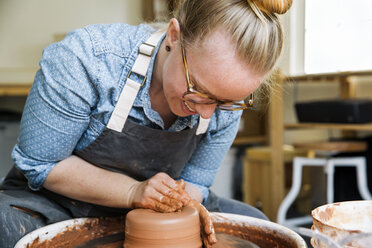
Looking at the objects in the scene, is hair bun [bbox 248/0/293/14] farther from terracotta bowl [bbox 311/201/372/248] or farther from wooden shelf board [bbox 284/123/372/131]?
wooden shelf board [bbox 284/123/372/131]

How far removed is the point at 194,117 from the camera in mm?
1137

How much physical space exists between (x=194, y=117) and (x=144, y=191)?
272mm

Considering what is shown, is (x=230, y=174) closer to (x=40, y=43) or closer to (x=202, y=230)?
(x=40, y=43)

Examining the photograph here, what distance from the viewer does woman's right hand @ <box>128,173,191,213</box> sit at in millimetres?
907

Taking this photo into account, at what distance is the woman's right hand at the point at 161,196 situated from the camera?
91 centimetres

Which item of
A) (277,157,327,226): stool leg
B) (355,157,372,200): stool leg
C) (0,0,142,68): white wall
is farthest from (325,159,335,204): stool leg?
(0,0,142,68): white wall

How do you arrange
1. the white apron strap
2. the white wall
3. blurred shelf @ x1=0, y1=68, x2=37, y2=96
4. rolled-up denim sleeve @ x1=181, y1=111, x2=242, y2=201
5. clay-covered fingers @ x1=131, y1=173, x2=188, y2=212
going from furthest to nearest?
the white wall < blurred shelf @ x1=0, y1=68, x2=37, y2=96 < rolled-up denim sleeve @ x1=181, y1=111, x2=242, y2=201 < the white apron strap < clay-covered fingers @ x1=131, y1=173, x2=188, y2=212

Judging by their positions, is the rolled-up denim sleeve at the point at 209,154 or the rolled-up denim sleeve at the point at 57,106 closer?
the rolled-up denim sleeve at the point at 57,106

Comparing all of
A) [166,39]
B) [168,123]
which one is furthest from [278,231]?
[166,39]

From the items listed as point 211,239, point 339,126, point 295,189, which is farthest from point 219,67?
point 295,189

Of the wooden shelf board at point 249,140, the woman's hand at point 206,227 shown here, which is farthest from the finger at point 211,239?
the wooden shelf board at point 249,140

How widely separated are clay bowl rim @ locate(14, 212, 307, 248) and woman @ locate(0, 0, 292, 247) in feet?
0.29

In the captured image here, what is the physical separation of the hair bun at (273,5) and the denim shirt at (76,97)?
0.32 meters

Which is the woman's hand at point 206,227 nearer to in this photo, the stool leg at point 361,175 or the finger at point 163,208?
the finger at point 163,208
